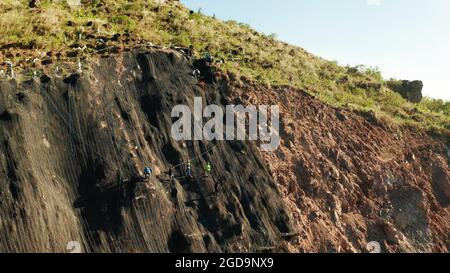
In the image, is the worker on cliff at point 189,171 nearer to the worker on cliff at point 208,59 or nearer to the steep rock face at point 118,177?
the steep rock face at point 118,177

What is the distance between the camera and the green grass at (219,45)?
2864cm

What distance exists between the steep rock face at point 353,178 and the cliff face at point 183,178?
69 mm

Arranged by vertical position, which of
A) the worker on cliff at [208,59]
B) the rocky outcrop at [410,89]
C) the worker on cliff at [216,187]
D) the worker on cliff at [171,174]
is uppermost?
the worker on cliff at [208,59]

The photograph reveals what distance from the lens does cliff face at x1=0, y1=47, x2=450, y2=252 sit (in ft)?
70.3

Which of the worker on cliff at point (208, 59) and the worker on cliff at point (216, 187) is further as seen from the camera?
the worker on cliff at point (208, 59)

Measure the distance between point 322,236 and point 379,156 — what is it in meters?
7.47

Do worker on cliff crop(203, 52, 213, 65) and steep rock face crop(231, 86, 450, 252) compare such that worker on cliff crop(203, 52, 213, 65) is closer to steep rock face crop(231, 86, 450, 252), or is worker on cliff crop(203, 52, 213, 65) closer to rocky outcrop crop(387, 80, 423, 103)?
steep rock face crop(231, 86, 450, 252)

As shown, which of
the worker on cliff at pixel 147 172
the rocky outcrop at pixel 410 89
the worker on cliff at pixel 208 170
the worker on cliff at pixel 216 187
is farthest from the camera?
the rocky outcrop at pixel 410 89

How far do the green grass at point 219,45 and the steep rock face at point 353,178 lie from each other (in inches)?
66.9

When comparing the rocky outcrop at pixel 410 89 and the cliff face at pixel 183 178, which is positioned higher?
the rocky outcrop at pixel 410 89

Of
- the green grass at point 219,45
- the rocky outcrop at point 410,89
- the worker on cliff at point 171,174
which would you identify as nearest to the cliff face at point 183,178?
the worker on cliff at point 171,174

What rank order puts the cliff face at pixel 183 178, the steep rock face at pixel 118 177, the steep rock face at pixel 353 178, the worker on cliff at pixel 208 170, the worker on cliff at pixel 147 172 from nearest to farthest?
the steep rock face at pixel 118 177 → the cliff face at pixel 183 178 → the worker on cliff at pixel 147 172 → the worker on cliff at pixel 208 170 → the steep rock face at pixel 353 178

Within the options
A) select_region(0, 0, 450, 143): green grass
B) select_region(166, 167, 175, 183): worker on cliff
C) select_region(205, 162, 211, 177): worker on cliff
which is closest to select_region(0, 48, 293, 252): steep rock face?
select_region(166, 167, 175, 183): worker on cliff
